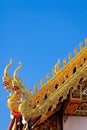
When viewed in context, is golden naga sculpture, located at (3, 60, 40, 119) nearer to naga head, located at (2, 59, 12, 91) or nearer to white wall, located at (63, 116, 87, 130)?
naga head, located at (2, 59, 12, 91)

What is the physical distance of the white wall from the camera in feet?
22.2

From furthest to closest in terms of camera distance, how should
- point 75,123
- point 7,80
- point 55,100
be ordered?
point 75,123 → point 55,100 → point 7,80

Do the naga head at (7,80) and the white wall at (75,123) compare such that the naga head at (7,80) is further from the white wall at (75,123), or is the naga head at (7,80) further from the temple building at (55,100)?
the white wall at (75,123)

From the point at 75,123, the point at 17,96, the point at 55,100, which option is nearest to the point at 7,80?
the point at 17,96

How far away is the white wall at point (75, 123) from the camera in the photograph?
6.77 m

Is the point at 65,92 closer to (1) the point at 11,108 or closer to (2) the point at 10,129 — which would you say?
(1) the point at 11,108

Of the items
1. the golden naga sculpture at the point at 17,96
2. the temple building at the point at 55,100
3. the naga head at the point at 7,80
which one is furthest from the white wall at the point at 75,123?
the naga head at the point at 7,80

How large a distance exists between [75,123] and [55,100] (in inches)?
27.2

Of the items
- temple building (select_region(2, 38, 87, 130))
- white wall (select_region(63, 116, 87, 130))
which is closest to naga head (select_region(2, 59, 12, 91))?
temple building (select_region(2, 38, 87, 130))

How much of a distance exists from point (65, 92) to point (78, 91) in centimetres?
35

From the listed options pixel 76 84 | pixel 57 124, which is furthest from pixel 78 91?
pixel 57 124

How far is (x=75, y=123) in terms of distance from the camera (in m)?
6.82

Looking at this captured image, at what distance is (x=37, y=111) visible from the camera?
→ 20.2ft

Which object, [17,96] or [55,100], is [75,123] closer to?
[55,100]
